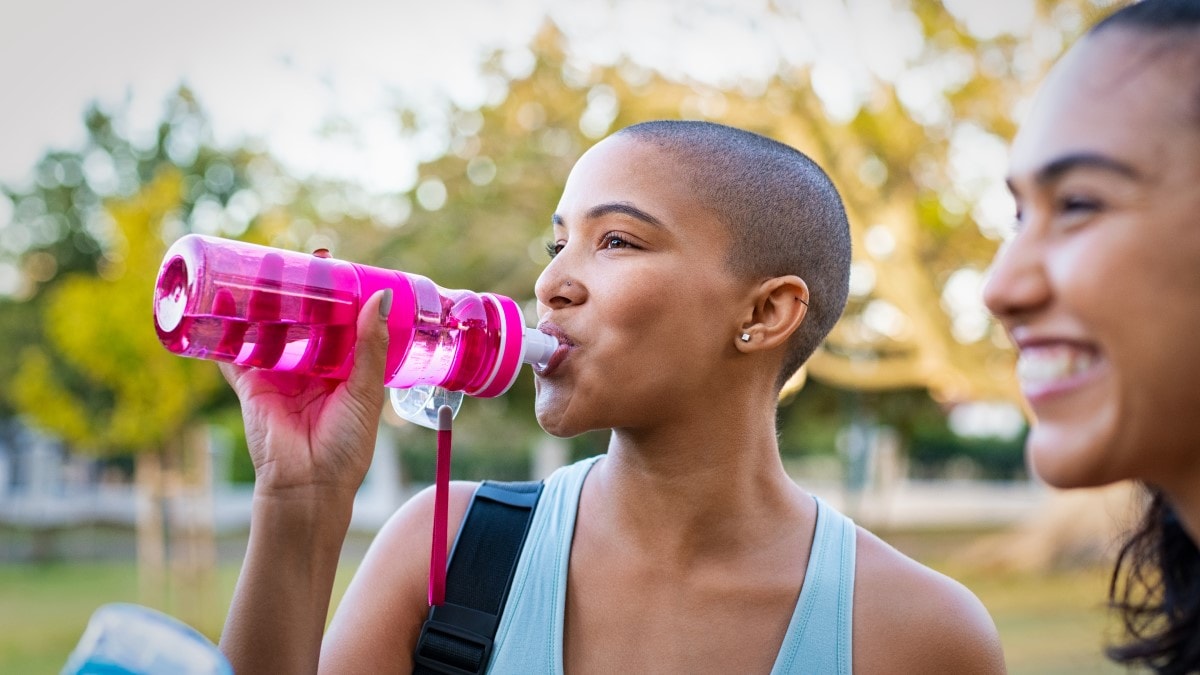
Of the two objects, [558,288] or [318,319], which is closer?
[318,319]

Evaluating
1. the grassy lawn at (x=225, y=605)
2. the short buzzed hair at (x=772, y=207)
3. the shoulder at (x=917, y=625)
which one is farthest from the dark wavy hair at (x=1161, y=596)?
the grassy lawn at (x=225, y=605)

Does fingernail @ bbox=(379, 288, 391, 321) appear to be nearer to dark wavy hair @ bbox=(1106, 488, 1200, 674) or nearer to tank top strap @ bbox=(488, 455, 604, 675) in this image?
tank top strap @ bbox=(488, 455, 604, 675)

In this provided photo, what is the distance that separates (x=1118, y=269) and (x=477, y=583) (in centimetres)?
133

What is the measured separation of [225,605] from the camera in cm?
1280

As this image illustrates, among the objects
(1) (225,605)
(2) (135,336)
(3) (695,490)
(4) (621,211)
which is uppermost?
(2) (135,336)

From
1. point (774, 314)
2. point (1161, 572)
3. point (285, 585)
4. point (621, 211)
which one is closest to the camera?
point (1161, 572)

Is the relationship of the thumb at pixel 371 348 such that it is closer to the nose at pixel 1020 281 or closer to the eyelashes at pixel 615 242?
the eyelashes at pixel 615 242

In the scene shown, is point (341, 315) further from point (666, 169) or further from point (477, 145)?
point (477, 145)

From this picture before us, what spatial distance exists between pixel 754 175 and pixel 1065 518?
13.5 m

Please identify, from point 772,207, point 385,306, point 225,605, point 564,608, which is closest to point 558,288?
point 385,306

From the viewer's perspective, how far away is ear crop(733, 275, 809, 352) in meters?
2.19

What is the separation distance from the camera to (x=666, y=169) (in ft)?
7.16

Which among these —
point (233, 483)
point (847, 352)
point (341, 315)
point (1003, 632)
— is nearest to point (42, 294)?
point (233, 483)

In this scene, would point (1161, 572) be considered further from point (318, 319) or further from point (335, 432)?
point (318, 319)
